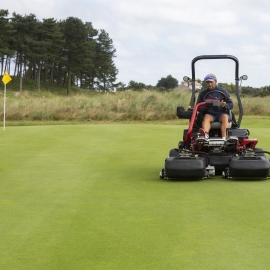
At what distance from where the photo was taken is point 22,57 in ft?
278

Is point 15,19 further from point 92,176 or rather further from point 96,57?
point 92,176

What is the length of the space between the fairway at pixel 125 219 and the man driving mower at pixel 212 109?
932 millimetres

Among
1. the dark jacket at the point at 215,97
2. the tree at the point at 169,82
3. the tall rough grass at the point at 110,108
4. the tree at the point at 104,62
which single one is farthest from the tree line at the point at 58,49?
the dark jacket at the point at 215,97

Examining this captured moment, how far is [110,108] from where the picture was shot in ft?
112

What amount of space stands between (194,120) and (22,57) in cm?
7704

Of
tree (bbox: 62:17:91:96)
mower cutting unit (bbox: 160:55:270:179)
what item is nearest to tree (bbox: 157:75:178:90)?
tree (bbox: 62:17:91:96)

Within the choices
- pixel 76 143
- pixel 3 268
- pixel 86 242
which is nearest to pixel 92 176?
pixel 86 242

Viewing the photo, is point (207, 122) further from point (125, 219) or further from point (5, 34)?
point (5, 34)

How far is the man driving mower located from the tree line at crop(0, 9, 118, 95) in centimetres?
6207

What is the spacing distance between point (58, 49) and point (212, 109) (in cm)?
7607

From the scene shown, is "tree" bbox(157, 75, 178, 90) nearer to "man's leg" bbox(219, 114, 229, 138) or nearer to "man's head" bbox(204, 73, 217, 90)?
"man's head" bbox(204, 73, 217, 90)

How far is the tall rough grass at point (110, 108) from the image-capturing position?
32719mm

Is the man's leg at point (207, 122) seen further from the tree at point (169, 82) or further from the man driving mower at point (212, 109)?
the tree at point (169, 82)

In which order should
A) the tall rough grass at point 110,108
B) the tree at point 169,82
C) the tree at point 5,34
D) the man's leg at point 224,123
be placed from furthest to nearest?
the tree at point 169,82 < the tree at point 5,34 < the tall rough grass at point 110,108 < the man's leg at point 224,123
